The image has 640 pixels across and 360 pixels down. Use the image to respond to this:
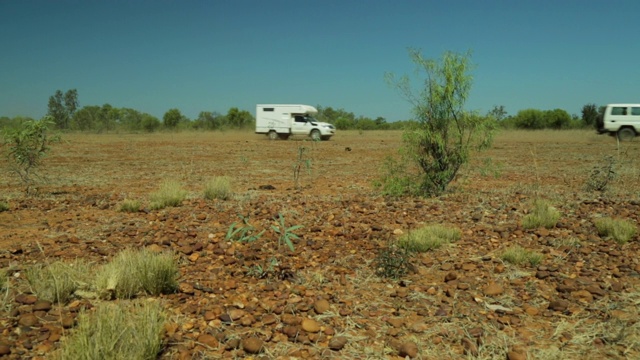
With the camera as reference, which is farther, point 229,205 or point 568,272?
point 229,205

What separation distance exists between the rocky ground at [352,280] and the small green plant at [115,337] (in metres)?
0.16

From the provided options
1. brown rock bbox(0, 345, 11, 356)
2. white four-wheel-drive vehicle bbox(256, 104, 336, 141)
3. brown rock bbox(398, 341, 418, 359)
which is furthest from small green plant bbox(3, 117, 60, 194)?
white four-wheel-drive vehicle bbox(256, 104, 336, 141)

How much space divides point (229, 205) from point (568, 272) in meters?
4.65

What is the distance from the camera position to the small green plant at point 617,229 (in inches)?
197

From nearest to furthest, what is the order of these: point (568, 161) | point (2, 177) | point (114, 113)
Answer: point (2, 177)
point (568, 161)
point (114, 113)

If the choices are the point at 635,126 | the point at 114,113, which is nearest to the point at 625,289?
the point at 635,126

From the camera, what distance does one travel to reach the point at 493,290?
12.5 ft

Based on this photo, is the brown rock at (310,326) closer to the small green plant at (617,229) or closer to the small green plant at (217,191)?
the small green plant at (617,229)

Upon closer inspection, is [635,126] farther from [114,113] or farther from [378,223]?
[114,113]

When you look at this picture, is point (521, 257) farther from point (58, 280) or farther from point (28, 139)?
point (28, 139)

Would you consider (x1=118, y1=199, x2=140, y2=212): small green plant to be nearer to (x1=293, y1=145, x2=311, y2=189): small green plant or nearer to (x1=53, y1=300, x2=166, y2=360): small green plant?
(x1=293, y1=145, x2=311, y2=189): small green plant

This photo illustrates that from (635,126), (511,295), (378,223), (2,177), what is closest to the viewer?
(511,295)

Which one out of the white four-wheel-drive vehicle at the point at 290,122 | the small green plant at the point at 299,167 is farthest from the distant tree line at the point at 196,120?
the small green plant at the point at 299,167

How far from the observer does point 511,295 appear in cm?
382
